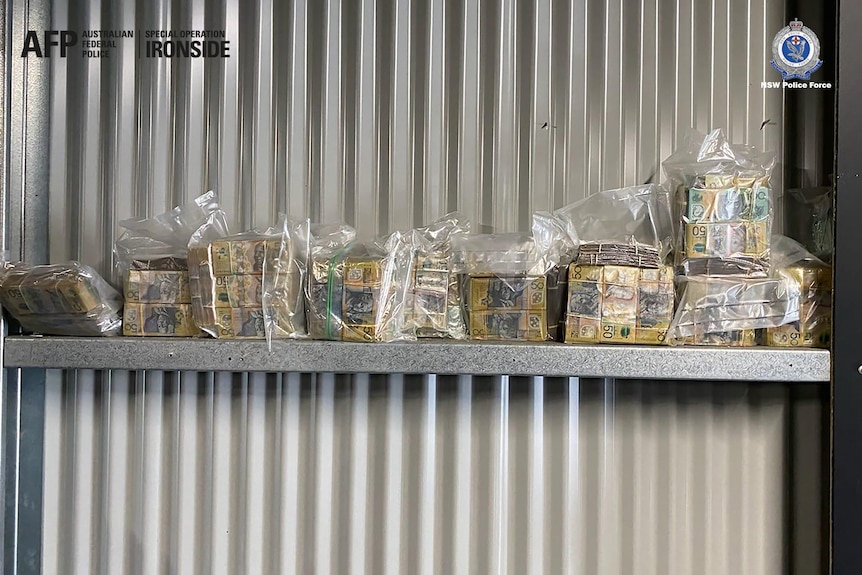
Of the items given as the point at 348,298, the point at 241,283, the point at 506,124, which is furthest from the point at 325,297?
the point at 506,124

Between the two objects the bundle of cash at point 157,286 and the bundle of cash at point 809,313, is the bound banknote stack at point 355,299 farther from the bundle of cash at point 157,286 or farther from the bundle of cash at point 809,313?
the bundle of cash at point 809,313

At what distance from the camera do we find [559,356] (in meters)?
1.23

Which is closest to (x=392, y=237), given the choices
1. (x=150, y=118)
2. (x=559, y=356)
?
(x=559, y=356)

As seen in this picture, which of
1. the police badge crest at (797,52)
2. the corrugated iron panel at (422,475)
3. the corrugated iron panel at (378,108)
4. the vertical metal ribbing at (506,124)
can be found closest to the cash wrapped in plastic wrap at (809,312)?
the corrugated iron panel at (422,475)

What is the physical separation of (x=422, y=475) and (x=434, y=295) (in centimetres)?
38

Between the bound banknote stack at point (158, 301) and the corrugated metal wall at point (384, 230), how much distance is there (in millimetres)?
170

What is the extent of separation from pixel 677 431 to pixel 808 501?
0.90ft

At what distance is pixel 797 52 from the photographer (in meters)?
1.39

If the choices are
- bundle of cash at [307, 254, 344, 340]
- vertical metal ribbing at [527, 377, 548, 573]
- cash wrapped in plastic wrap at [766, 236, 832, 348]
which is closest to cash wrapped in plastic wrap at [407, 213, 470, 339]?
bundle of cash at [307, 254, 344, 340]

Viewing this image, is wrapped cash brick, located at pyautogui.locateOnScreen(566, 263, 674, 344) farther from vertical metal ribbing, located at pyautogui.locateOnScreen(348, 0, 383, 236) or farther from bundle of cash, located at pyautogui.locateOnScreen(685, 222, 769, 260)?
vertical metal ribbing, located at pyautogui.locateOnScreen(348, 0, 383, 236)

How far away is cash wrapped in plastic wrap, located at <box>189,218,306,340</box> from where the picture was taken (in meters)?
1.28

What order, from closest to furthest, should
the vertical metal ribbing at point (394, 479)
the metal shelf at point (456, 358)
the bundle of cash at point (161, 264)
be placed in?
the metal shelf at point (456, 358) < the bundle of cash at point (161, 264) < the vertical metal ribbing at point (394, 479)

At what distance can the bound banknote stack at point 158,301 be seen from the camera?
132cm

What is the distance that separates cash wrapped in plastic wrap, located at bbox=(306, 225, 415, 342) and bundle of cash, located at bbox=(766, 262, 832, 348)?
65 cm
